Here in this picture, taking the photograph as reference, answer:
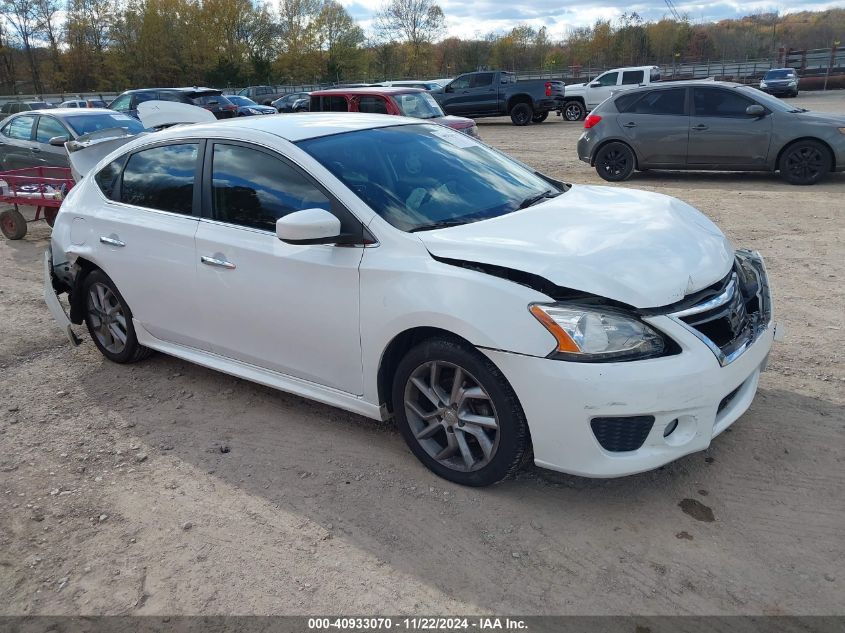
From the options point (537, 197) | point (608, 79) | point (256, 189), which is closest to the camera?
point (256, 189)

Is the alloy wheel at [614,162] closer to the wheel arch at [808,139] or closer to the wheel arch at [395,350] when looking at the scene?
the wheel arch at [808,139]

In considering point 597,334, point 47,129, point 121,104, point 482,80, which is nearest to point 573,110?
point 482,80

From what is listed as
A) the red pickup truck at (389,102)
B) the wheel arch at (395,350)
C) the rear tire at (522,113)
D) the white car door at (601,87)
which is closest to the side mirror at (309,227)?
the wheel arch at (395,350)

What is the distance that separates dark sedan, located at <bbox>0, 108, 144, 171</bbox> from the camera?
12.0 meters

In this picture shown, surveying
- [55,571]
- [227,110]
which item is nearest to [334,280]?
[55,571]

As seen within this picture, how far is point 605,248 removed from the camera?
10.6 ft

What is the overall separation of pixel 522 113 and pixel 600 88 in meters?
2.81

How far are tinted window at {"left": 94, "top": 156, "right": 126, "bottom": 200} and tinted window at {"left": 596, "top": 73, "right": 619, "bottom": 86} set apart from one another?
2246cm

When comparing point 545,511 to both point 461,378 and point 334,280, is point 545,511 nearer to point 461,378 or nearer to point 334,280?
point 461,378

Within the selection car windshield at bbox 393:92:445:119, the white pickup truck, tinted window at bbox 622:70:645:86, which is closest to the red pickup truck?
car windshield at bbox 393:92:445:119

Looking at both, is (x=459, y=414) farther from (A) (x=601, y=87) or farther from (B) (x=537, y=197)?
(A) (x=601, y=87)

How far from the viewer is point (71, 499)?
356 centimetres

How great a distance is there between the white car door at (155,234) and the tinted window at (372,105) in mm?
9785

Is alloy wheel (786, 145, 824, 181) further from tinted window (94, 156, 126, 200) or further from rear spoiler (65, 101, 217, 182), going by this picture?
tinted window (94, 156, 126, 200)
